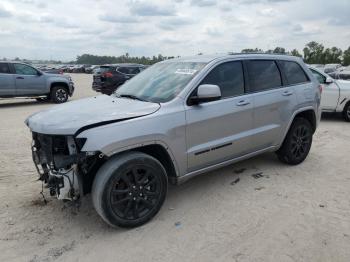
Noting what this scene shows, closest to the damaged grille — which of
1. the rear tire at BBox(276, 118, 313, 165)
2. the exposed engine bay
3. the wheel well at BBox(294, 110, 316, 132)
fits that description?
the exposed engine bay

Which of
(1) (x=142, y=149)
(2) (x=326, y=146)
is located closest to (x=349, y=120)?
(2) (x=326, y=146)

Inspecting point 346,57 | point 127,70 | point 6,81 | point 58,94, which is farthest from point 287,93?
point 346,57

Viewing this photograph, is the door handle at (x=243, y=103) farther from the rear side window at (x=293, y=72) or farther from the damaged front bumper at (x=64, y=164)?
the damaged front bumper at (x=64, y=164)

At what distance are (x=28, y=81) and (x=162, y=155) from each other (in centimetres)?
1165

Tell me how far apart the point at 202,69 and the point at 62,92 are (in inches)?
470

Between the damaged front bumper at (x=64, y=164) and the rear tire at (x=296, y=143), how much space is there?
131 inches

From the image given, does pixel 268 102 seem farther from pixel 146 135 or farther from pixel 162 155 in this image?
pixel 146 135

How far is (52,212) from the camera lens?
4.22 m

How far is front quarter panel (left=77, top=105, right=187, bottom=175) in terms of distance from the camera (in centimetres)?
346

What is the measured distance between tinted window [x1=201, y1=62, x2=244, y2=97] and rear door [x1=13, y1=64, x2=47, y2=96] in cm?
1133

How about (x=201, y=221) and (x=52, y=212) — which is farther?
(x=52, y=212)

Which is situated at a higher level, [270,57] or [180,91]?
[270,57]

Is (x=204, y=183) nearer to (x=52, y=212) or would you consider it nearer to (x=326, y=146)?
(x=52, y=212)

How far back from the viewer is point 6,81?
1353 cm
